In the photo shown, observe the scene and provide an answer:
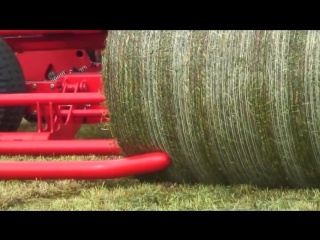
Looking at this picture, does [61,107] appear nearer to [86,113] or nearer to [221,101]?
[86,113]

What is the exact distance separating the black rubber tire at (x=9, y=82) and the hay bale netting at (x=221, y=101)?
1347 millimetres

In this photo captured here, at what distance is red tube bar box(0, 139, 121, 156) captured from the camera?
3074 mm

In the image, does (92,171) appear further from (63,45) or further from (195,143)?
(63,45)

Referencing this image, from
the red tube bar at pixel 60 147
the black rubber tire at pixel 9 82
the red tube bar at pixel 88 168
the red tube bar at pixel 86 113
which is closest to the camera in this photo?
the red tube bar at pixel 88 168

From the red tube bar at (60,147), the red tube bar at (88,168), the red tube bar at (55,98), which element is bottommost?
the red tube bar at (60,147)

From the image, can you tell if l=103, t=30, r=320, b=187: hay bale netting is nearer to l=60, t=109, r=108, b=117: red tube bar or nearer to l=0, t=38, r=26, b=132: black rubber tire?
l=60, t=109, r=108, b=117: red tube bar

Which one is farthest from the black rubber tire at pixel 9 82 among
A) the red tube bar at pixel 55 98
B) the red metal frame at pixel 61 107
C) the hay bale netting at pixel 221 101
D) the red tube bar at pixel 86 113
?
the hay bale netting at pixel 221 101

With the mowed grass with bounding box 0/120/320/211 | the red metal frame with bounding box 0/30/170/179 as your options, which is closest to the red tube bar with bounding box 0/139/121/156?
the red metal frame with bounding box 0/30/170/179

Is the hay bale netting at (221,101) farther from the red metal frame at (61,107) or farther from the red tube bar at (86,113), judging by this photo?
the red tube bar at (86,113)

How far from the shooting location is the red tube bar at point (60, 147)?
10.1 feet

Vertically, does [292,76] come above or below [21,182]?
above
